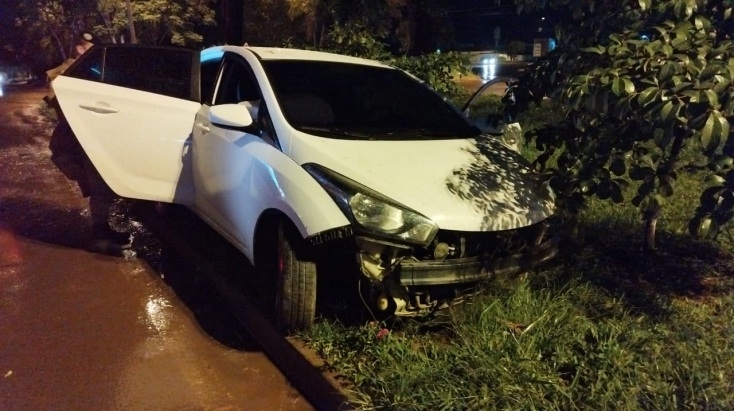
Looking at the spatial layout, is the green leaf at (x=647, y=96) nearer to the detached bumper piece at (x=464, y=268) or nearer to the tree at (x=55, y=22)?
the detached bumper piece at (x=464, y=268)

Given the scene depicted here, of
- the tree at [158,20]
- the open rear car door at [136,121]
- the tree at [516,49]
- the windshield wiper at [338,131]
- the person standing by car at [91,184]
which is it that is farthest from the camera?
the tree at [158,20]

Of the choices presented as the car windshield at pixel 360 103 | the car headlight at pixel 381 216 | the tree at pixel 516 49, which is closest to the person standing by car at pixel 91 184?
the car windshield at pixel 360 103

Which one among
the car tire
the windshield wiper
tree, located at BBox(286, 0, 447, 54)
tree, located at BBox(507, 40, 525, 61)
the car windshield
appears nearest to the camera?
the car tire

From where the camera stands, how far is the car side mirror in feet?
12.9

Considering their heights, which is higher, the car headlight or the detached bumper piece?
the car headlight

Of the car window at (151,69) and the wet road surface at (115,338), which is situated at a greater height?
the car window at (151,69)

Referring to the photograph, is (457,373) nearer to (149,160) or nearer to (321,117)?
(321,117)

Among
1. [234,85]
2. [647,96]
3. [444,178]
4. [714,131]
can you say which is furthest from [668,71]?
[234,85]

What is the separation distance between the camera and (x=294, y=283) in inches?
138

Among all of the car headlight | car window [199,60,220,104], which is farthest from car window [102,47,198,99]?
the car headlight

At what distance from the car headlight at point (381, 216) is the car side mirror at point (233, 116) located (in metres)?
0.96

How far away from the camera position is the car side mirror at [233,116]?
3.92m

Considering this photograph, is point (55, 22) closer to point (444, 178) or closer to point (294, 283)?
point (294, 283)

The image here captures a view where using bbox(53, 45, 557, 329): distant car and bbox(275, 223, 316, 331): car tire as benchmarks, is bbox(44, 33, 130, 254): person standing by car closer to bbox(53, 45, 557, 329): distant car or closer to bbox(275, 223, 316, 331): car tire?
bbox(53, 45, 557, 329): distant car
